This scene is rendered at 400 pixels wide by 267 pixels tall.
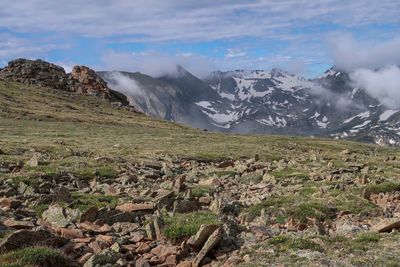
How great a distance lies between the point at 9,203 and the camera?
63.7ft

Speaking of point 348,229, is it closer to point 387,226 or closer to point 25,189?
point 387,226

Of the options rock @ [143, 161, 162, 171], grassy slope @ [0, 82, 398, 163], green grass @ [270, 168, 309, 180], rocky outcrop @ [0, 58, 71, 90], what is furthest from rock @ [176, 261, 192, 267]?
rocky outcrop @ [0, 58, 71, 90]

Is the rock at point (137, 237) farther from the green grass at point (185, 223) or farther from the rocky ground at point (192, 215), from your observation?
the green grass at point (185, 223)

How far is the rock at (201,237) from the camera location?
1435 centimetres

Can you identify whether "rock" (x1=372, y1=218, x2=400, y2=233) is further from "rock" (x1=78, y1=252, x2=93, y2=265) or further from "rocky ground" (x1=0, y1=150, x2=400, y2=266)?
"rock" (x1=78, y1=252, x2=93, y2=265)

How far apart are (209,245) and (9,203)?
373 inches

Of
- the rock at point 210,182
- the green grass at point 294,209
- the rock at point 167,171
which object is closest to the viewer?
the green grass at point 294,209

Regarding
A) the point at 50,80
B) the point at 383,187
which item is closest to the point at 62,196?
the point at 383,187

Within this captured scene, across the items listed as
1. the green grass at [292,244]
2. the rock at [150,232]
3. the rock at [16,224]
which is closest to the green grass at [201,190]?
the rock at [150,232]

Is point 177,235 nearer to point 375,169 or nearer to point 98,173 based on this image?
point 98,173

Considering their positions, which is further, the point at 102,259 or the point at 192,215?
the point at 192,215

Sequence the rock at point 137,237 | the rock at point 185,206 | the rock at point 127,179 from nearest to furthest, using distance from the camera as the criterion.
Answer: the rock at point 137,237 → the rock at point 185,206 → the rock at point 127,179

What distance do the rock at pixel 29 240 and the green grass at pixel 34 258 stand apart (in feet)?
1.69

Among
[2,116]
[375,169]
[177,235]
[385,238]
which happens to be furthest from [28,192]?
[2,116]
